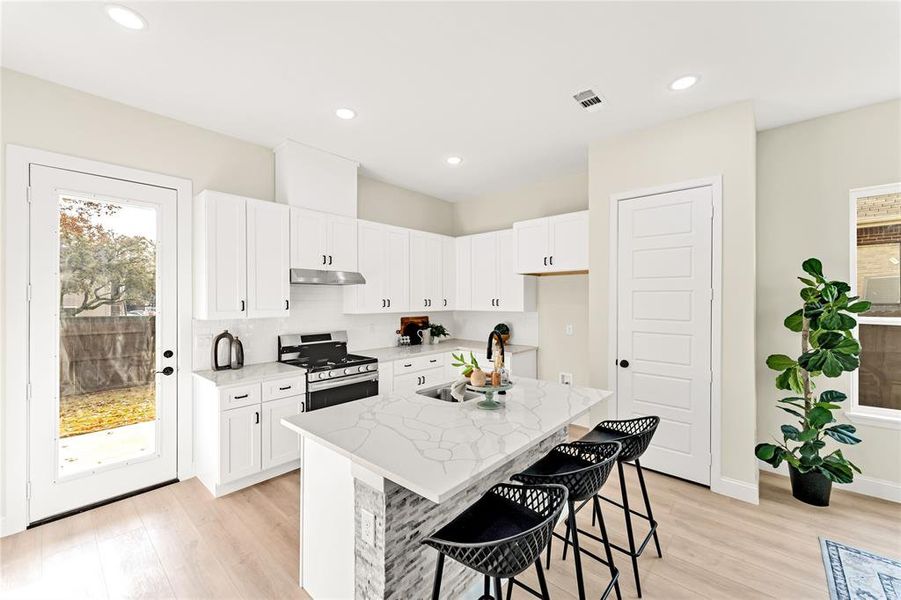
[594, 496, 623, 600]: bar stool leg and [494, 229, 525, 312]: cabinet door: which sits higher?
[494, 229, 525, 312]: cabinet door

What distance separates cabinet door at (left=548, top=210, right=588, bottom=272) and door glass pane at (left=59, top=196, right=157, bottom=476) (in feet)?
12.0

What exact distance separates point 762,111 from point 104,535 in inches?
216

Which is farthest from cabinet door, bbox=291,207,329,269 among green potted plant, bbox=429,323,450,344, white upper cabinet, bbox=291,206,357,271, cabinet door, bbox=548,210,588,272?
cabinet door, bbox=548,210,588,272

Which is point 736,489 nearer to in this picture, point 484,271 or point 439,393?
point 439,393

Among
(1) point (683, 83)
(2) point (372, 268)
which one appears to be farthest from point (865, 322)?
(2) point (372, 268)

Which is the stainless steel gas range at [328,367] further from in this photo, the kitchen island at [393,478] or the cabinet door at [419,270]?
the kitchen island at [393,478]

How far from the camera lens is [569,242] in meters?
3.98

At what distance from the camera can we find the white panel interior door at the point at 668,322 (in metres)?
2.99

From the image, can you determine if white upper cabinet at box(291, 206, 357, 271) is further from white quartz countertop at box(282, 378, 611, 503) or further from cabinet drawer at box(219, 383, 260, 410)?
white quartz countertop at box(282, 378, 611, 503)

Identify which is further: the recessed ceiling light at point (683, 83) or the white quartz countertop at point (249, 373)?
the white quartz countertop at point (249, 373)

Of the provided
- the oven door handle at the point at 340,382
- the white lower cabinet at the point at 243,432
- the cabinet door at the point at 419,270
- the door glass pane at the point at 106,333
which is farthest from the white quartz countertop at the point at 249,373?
the cabinet door at the point at 419,270

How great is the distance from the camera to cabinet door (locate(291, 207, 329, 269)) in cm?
356

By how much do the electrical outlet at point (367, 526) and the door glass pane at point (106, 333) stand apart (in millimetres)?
2444

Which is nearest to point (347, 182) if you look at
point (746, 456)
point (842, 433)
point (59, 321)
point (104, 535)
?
point (59, 321)
